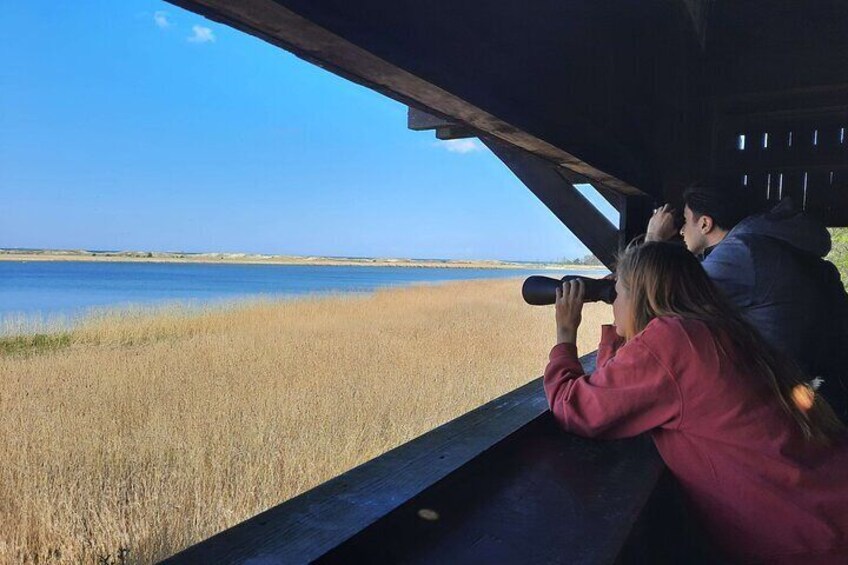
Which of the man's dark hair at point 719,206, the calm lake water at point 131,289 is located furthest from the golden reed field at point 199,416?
the man's dark hair at point 719,206

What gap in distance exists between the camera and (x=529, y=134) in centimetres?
121

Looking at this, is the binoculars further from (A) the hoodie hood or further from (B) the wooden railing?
(A) the hoodie hood

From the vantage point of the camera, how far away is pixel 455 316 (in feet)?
44.0

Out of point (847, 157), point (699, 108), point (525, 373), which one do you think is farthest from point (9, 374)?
point (847, 157)

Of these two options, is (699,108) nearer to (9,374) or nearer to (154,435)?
(154,435)

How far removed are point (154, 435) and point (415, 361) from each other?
149 inches

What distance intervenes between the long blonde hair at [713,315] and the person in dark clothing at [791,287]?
399 mm

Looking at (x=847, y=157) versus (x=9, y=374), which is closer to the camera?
(x=847, y=157)

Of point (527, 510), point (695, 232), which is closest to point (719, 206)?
point (695, 232)

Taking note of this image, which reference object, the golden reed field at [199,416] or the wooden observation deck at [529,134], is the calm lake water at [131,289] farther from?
the golden reed field at [199,416]

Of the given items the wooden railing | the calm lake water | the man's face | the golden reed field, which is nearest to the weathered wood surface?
the wooden railing

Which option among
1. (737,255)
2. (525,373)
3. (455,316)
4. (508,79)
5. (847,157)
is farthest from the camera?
(455,316)

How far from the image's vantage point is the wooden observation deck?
667 mm

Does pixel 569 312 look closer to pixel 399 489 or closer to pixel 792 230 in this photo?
pixel 399 489
